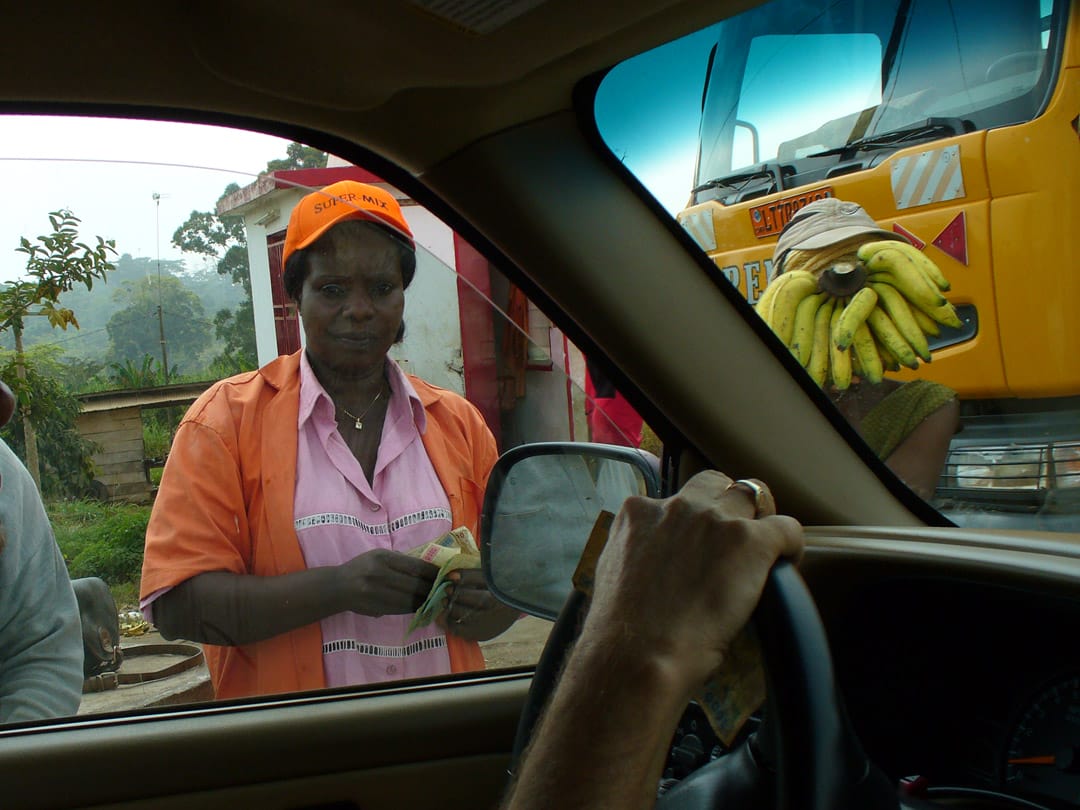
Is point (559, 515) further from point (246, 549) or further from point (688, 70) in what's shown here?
point (688, 70)

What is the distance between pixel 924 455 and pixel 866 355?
8.9 inches

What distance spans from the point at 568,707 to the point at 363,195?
1152 mm

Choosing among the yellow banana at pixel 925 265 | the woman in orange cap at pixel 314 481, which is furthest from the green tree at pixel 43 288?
the yellow banana at pixel 925 265

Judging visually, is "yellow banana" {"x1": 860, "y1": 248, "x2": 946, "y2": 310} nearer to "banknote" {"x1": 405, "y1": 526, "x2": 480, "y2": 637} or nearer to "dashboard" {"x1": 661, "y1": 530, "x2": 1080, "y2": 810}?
"dashboard" {"x1": 661, "y1": 530, "x2": 1080, "y2": 810}

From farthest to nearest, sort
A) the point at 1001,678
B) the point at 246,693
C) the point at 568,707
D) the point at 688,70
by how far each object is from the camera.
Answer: the point at 688,70 < the point at 246,693 < the point at 1001,678 < the point at 568,707

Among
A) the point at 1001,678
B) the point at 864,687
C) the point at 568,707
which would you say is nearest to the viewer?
the point at 568,707

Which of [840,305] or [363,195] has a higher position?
[363,195]

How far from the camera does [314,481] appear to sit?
1938 millimetres

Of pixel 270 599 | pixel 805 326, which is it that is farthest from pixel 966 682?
pixel 270 599

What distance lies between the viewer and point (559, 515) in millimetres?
2105

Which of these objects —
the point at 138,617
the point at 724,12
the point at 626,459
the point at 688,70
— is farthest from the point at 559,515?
the point at 688,70

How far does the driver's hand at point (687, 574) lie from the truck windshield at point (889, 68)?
1626 millimetres

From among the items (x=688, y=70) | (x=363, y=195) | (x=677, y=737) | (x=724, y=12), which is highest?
(x=688, y=70)

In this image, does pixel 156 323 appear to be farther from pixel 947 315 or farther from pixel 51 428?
pixel 947 315
